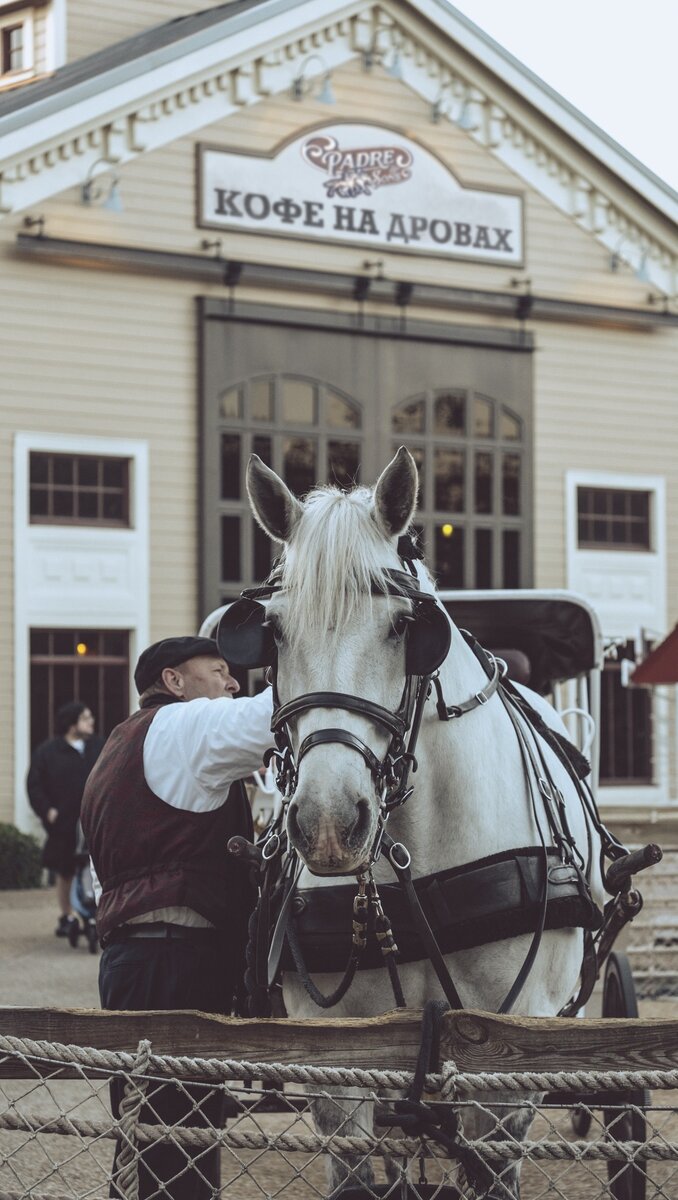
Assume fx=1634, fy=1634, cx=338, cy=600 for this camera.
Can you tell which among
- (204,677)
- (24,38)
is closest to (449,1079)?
(204,677)

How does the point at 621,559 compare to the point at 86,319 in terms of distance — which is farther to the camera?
the point at 621,559

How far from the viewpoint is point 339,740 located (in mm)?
3330

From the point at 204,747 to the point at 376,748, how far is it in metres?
0.84

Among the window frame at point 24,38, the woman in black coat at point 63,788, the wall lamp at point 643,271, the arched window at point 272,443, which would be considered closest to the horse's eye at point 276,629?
the woman in black coat at point 63,788

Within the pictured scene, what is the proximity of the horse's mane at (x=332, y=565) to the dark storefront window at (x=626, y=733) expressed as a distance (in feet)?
61.5

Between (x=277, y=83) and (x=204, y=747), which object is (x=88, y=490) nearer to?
(x=277, y=83)

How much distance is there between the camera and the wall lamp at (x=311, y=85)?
20.2 metres

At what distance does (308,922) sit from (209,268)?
16284 millimetres

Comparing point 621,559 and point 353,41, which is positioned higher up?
point 353,41

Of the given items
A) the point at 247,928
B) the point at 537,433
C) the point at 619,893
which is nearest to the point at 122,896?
the point at 247,928

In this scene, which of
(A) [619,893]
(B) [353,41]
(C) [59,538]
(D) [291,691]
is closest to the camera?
(D) [291,691]

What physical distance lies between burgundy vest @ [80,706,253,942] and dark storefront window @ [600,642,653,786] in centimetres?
1810

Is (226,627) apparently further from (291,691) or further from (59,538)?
(59,538)

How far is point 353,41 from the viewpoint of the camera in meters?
20.8
